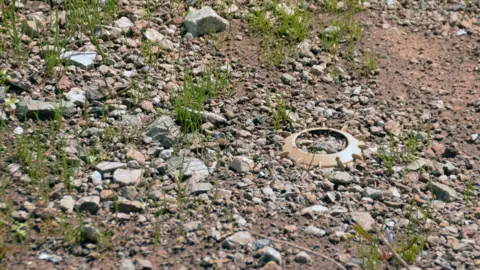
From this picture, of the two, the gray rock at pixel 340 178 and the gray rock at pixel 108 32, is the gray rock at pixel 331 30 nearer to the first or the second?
the gray rock at pixel 108 32

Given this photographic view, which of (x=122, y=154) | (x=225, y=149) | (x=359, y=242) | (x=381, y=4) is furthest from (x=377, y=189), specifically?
(x=381, y=4)

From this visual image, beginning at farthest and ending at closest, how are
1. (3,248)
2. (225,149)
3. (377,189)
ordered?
1. (225,149)
2. (377,189)
3. (3,248)

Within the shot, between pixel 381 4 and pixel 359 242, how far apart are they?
339 cm

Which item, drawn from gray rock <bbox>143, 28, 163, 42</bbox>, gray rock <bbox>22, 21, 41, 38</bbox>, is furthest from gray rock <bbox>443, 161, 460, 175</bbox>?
gray rock <bbox>22, 21, 41, 38</bbox>

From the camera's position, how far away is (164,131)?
4902 mm

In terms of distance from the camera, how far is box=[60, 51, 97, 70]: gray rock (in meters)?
5.50

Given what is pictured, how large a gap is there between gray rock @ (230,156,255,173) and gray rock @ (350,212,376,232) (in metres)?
0.77

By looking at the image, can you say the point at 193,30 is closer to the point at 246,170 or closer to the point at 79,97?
the point at 79,97

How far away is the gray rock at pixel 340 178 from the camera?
4.61 meters

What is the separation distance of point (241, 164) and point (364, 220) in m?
0.90

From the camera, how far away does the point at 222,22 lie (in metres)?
6.23

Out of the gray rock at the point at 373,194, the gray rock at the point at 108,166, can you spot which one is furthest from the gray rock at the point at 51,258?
the gray rock at the point at 373,194

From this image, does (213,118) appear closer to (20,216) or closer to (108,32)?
(108,32)

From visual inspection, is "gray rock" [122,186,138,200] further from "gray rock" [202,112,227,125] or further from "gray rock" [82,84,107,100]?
"gray rock" [82,84,107,100]
